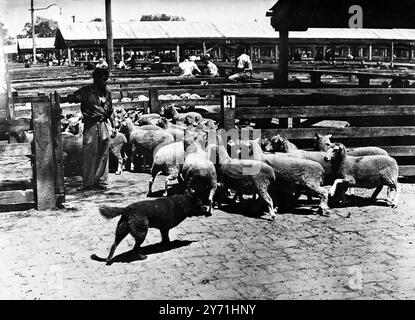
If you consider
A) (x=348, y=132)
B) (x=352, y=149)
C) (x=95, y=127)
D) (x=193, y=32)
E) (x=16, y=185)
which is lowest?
(x=16, y=185)

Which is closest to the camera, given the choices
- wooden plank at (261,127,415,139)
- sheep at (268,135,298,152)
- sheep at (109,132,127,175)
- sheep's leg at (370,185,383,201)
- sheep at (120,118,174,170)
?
sheep's leg at (370,185,383,201)

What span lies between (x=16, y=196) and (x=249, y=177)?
3.44 meters

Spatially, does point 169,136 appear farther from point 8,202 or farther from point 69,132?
point 8,202

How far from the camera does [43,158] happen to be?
25.2 ft

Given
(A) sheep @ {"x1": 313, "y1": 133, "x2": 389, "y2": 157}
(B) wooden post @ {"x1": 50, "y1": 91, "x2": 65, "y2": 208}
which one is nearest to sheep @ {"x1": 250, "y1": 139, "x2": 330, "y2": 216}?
(A) sheep @ {"x1": 313, "y1": 133, "x2": 389, "y2": 157}

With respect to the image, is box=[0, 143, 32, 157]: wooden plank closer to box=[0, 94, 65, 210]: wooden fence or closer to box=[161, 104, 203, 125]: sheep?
box=[0, 94, 65, 210]: wooden fence

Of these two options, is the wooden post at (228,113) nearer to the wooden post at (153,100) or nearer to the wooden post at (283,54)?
the wooden post at (283,54)

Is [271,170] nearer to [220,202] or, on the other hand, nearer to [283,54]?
[220,202]

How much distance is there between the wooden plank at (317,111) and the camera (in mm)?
8875

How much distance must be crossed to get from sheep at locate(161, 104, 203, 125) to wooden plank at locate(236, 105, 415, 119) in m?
2.02

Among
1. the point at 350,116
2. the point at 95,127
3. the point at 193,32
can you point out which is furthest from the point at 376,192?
the point at 193,32

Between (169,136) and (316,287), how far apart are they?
578 cm

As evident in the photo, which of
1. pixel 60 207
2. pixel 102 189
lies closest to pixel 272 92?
pixel 102 189

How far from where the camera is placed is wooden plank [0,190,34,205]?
299 inches
